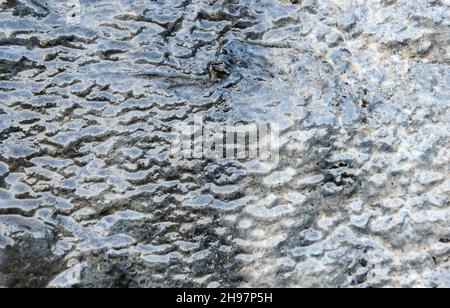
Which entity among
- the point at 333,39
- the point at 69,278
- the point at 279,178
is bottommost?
the point at 69,278

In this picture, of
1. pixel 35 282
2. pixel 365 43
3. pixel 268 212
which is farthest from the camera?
pixel 365 43

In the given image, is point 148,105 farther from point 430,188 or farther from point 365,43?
point 430,188

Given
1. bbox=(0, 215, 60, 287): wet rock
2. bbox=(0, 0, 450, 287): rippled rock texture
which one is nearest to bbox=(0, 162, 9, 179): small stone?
bbox=(0, 0, 450, 287): rippled rock texture

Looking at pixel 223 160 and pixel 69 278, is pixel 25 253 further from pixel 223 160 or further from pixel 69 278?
pixel 223 160

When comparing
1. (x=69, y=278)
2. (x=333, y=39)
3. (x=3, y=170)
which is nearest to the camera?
(x=69, y=278)

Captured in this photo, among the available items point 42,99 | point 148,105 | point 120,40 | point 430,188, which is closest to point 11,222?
point 42,99

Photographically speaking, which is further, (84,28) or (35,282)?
(84,28)

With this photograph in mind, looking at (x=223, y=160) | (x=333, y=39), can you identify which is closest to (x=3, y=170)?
(x=223, y=160)
